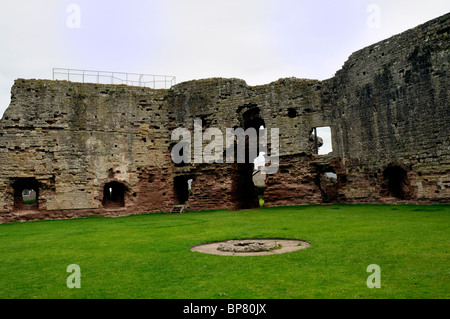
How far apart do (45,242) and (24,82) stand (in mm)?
14285

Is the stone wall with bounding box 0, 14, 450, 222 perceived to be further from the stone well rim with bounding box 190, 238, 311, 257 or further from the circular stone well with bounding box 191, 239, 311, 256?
the circular stone well with bounding box 191, 239, 311, 256

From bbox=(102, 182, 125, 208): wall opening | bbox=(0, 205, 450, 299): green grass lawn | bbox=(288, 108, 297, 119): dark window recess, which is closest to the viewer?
bbox=(0, 205, 450, 299): green grass lawn

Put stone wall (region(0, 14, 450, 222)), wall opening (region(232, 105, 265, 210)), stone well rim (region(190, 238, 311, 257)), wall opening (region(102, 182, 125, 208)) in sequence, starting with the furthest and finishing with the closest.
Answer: wall opening (region(102, 182, 125, 208)) < wall opening (region(232, 105, 265, 210)) < stone wall (region(0, 14, 450, 222)) < stone well rim (region(190, 238, 311, 257))

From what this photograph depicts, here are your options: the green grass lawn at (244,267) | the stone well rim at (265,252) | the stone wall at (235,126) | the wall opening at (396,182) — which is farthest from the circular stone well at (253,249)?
the wall opening at (396,182)

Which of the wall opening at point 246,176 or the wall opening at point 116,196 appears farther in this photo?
the wall opening at point 116,196

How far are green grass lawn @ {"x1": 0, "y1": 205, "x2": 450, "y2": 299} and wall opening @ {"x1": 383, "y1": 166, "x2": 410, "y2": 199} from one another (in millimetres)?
7959

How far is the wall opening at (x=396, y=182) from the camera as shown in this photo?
18703mm

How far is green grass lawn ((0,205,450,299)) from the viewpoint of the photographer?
203 inches

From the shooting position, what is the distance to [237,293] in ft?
16.6

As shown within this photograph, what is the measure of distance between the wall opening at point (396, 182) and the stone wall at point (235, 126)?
60mm

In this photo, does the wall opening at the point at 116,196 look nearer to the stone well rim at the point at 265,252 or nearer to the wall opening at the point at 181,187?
the wall opening at the point at 181,187

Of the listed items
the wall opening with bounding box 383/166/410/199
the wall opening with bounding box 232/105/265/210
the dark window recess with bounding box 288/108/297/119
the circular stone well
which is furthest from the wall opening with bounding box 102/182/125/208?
the circular stone well

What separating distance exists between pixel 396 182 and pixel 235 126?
9602 mm

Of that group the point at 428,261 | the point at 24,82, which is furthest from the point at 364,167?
the point at 24,82
